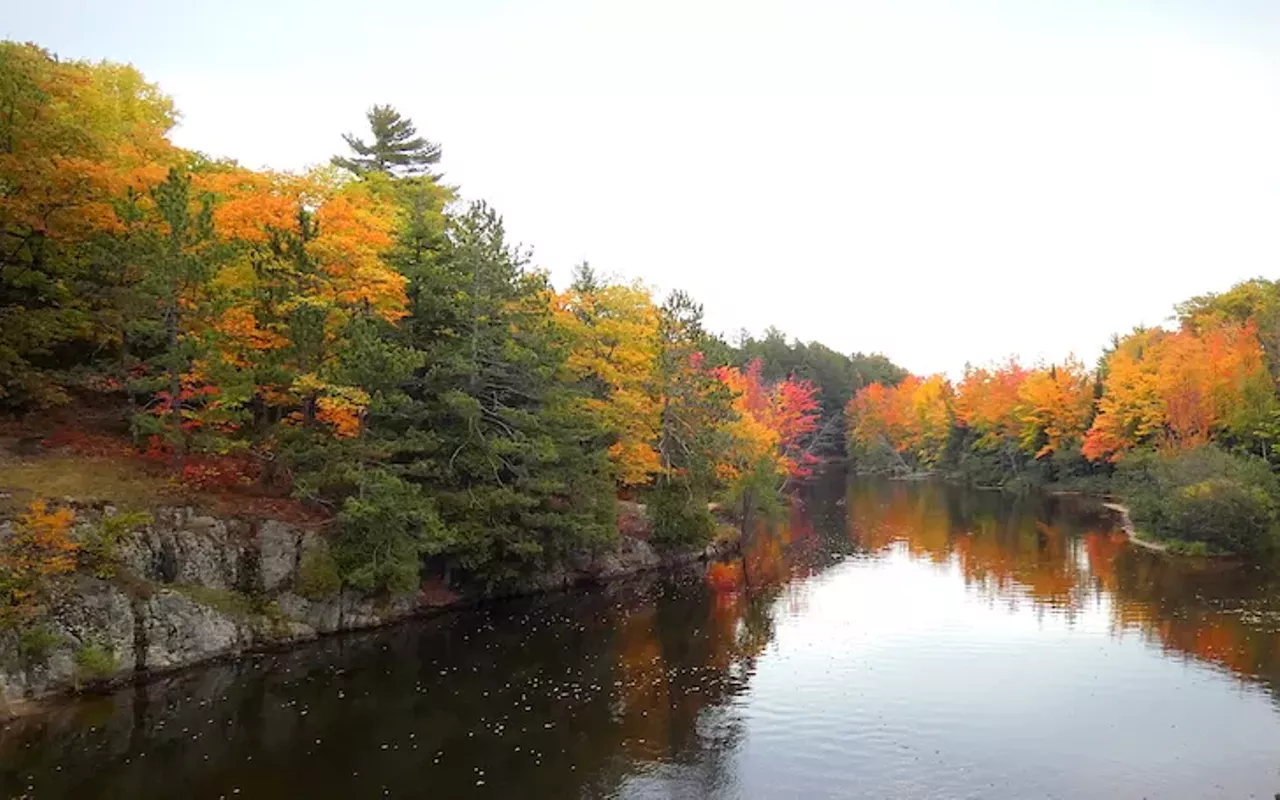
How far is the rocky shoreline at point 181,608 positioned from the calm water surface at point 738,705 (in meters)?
1.00

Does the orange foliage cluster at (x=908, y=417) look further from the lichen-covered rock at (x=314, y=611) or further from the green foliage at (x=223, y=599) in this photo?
the green foliage at (x=223, y=599)

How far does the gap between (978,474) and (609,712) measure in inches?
2883

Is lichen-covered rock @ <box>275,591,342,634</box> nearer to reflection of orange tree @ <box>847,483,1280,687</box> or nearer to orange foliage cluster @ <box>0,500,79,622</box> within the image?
orange foliage cluster @ <box>0,500,79,622</box>

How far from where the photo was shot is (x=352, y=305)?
29312 mm

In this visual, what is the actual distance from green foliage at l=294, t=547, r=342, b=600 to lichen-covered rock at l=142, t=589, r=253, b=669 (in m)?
2.19

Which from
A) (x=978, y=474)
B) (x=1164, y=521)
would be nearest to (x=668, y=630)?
(x=1164, y=521)

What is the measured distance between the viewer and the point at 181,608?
24141 millimetres

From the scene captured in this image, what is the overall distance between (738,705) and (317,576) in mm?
14293

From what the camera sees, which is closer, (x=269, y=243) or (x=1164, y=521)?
(x=269, y=243)

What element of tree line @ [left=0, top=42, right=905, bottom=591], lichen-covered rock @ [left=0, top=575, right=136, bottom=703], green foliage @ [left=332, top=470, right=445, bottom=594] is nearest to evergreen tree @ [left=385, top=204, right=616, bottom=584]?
tree line @ [left=0, top=42, right=905, bottom=591]

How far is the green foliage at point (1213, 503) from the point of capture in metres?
40.1

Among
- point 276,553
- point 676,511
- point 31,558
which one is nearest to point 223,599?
point 276,553

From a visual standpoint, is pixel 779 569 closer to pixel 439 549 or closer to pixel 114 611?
pixel 439 549

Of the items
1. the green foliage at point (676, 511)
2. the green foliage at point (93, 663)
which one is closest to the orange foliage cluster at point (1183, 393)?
the green foliage at point (676, 511)
